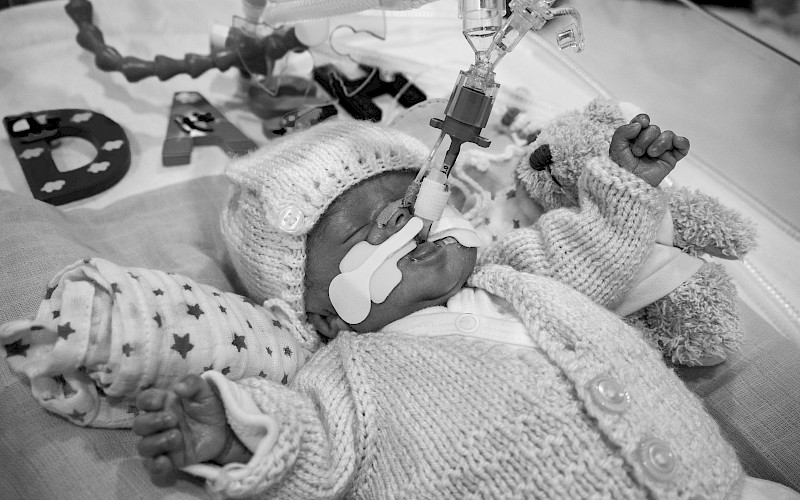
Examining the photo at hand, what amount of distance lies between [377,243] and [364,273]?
0.05m

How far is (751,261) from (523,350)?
78cm

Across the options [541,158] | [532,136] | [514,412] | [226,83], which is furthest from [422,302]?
[226,83]

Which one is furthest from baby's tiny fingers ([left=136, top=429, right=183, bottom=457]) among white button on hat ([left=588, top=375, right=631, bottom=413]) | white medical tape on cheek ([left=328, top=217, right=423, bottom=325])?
white button on hat ([left=588, top=375, right=631, bottom=413])

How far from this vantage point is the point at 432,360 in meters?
0.86

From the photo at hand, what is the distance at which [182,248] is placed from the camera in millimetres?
1180

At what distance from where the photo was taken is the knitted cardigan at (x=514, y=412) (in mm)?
718

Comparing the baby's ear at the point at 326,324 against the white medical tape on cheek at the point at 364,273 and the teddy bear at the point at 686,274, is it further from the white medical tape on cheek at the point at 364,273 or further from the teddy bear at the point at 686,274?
the teddy bear at the point at 686,274

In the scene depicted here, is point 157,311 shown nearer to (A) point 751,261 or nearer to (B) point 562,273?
(B) point 562,273

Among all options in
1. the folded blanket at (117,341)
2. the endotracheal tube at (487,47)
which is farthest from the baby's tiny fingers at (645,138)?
the folded blanket at (117,341)

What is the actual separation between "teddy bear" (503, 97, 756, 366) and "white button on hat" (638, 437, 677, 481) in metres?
0.32

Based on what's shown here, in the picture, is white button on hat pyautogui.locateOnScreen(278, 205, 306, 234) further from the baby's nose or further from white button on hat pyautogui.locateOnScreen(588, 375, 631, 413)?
white button on hat pyautogui.locateOnScreen(588, 375, 631, 413)

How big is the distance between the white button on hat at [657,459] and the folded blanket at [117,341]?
0.53m

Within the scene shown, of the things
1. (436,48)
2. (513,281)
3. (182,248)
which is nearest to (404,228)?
(513,281)

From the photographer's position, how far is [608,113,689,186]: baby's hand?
0.88 m
